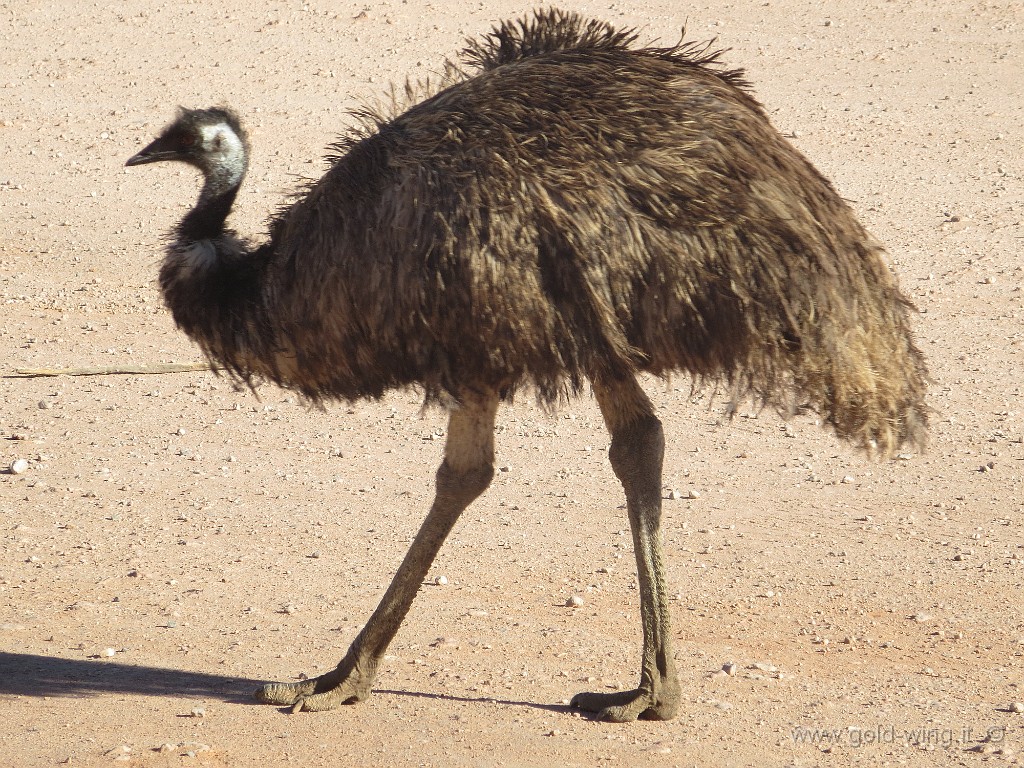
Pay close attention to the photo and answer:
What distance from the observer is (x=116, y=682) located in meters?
4.16

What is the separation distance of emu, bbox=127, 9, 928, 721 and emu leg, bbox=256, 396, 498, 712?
8cm

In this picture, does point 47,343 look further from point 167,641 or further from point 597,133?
point 597,133

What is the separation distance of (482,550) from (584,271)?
6.33 ft

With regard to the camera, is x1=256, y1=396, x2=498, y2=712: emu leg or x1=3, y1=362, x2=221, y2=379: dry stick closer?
x1=256, y1=396, x2=498, y2=712: emu leg

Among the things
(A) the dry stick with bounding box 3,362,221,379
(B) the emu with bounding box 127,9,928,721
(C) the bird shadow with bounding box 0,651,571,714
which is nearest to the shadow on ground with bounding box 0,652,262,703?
(C) the bird shadow with bounding box 0,651,571,714

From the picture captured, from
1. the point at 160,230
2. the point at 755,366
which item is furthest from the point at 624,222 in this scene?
the point at 160,230

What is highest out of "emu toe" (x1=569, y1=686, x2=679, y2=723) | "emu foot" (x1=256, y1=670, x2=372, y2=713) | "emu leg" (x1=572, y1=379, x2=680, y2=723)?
"emu leg" (x1=572, y1=379, x2=680, y2=723)

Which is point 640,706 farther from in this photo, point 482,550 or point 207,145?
point 207,145

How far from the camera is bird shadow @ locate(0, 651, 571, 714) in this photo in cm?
408

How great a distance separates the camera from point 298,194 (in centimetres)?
387

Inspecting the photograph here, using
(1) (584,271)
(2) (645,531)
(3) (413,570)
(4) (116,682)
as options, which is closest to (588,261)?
(1) (584,271)

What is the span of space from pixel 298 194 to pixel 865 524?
250cm

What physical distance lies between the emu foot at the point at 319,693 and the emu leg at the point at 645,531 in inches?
25.9

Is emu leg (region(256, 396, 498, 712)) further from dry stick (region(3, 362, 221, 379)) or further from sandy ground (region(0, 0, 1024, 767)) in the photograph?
dry stick (region(3, 362, 221, 379))
